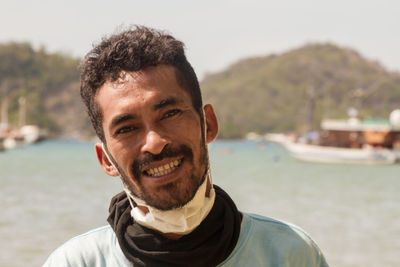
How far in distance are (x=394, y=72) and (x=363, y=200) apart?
15326 centimetres

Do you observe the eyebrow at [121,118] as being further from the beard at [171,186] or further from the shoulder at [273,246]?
the shoulder at [273,246]

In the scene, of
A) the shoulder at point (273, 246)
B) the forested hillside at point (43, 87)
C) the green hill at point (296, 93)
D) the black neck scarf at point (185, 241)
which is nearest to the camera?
the black neck scarf at point (185, 241)

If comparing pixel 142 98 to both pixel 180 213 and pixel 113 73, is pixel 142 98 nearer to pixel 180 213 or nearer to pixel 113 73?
pixel 113 73

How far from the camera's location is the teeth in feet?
5.60

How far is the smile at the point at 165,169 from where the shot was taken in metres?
1.71

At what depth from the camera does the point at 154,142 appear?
168 centimetres

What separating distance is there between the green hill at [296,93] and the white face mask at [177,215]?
12859 centimetres

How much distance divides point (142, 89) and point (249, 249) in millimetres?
561

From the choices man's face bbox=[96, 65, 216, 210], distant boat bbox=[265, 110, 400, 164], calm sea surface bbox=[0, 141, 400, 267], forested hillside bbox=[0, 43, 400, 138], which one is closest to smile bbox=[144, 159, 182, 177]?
man's face bbox=[96, 65, 216, 210]

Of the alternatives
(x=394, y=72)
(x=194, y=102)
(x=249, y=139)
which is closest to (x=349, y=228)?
(x=194, y=102)

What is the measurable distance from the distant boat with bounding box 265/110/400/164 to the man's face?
1692 inches

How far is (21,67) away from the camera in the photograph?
148000mm

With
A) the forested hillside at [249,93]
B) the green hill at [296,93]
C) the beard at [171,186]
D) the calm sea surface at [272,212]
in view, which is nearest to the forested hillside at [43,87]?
the forested hillside at [249,93]

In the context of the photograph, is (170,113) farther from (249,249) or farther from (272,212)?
(272,212)
